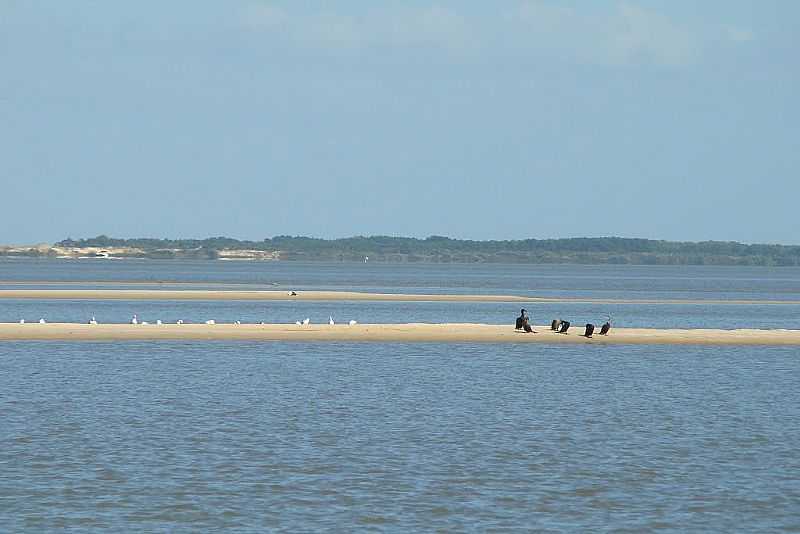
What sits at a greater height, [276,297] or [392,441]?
[392,441]

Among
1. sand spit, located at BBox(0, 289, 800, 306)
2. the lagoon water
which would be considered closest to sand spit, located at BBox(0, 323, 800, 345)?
the lagoon water

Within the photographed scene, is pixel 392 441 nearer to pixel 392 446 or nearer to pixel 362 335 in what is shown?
pixel 392 446

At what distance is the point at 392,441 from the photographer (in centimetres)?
2703

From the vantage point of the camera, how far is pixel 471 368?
148 feet

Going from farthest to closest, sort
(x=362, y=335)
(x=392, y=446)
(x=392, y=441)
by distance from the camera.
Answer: (x=362, y=335) < (x=392, y=441) < (x=392, y=446)

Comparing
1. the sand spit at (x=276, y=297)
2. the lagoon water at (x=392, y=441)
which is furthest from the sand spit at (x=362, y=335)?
the sand spit at (x=276, y=297)

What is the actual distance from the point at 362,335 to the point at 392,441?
1246 inches

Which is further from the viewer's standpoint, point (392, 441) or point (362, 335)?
point (362, 335)

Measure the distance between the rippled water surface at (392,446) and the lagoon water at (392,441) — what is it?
71 mm

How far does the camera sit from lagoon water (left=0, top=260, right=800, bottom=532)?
65.7 ft

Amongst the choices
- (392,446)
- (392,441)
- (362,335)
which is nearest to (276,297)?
(362,335)

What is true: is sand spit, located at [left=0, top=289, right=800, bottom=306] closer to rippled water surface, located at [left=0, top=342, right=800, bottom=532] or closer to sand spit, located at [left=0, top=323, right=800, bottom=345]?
sand spit, located at [left=0, top=323, right=800, bottom=345]

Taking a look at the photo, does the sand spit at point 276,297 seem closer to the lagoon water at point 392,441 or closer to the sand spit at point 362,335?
the sand spit at point 362,335

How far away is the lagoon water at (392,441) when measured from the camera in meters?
20.0
